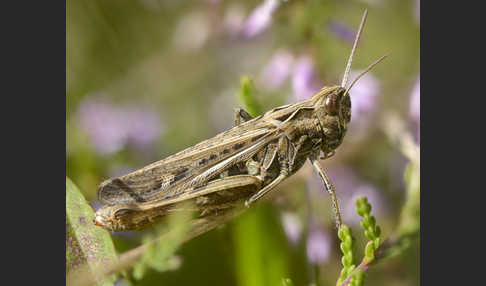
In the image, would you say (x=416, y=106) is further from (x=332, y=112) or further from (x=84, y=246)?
(x=84, y=246)

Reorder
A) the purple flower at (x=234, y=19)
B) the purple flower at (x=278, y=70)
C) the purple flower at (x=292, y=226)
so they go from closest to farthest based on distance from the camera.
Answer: the purple flower at (x=292, y=226)
the purple flower at (x=278, y=70)
the purple flower at (x=234, y=19)

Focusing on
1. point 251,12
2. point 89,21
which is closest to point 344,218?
point 251,12

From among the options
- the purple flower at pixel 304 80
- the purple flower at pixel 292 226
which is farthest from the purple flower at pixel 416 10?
the purple flower at pixel 292 226

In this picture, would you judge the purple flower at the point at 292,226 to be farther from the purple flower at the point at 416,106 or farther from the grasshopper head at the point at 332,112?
the purple flower at the point at 416,106

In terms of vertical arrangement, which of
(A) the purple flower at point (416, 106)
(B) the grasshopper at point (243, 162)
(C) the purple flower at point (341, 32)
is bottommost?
(B) the grasshopper at point (243, 162)

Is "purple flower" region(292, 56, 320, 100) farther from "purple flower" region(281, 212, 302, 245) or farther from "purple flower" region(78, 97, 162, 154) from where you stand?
"purple flower" region(78, 97, 162, 154)
